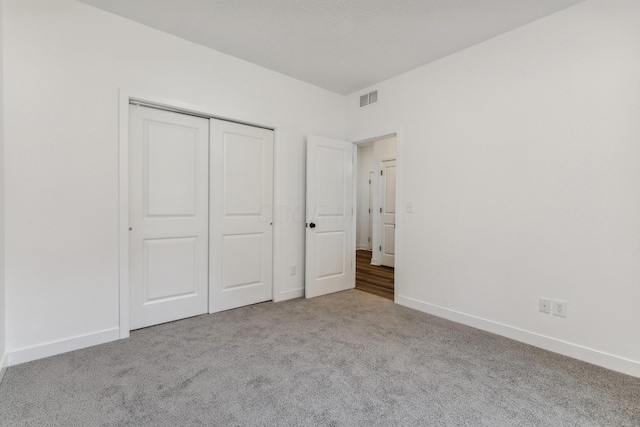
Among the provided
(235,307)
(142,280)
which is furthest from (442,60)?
(142,280)

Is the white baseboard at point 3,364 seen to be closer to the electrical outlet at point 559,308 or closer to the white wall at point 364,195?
the electrical outlet at point 559,308

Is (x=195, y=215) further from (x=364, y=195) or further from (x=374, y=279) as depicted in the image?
(x=364, y=195)

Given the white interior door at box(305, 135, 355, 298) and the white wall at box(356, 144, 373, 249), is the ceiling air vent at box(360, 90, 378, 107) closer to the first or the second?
the white interior door at box(305, 135, 355, 298)

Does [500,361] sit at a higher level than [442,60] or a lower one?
lower

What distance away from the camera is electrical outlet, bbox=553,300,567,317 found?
231cm

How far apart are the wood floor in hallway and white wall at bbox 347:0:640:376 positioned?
0.66m

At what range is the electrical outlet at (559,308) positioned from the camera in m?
2.31

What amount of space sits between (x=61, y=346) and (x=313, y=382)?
1919mm

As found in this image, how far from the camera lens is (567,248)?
2.30 metres

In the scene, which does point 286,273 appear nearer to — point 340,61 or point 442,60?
point 340,61

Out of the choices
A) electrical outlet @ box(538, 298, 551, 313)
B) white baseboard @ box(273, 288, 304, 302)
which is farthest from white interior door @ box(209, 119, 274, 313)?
electrical outlet @ box(538, 298, 551, 313)

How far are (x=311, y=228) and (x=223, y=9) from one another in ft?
7.57

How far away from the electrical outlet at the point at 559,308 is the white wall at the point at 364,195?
16.2 feet

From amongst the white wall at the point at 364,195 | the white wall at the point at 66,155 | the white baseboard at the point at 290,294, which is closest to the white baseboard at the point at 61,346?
the white wall at the point at 66,155
